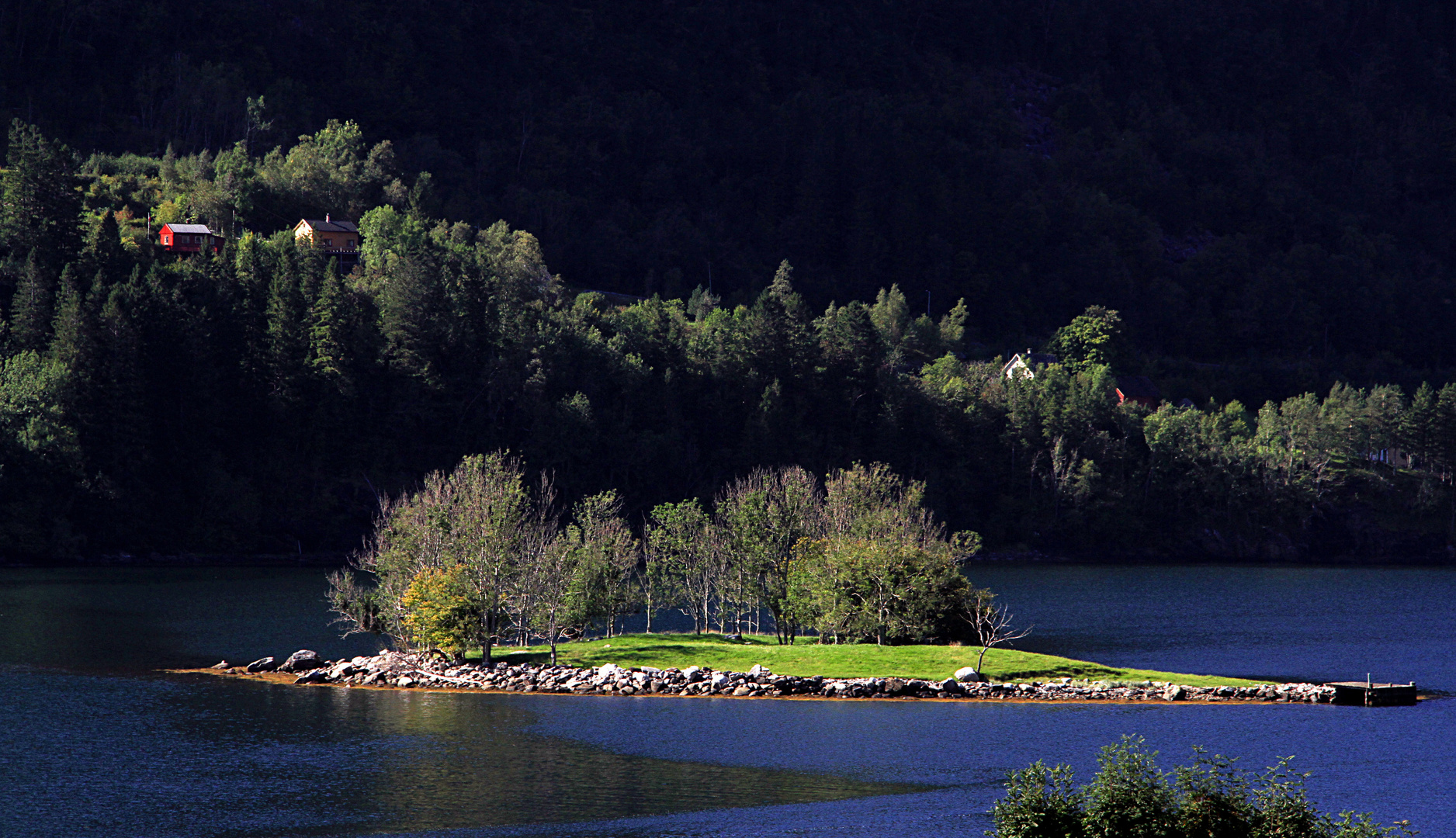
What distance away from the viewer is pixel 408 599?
7719 centimetres

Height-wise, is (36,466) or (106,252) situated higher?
(106,252)

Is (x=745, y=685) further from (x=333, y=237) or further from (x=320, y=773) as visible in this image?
(x=333, y=237)

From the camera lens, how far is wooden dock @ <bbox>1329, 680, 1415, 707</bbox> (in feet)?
239

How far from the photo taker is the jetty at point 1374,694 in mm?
72938

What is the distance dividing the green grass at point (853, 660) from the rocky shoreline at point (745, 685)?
1135 mm

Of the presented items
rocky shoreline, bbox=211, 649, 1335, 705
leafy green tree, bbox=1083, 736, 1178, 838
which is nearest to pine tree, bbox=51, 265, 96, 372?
rocky shoreline, bbox=211, 649, 1335, 705

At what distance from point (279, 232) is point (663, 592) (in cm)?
10259

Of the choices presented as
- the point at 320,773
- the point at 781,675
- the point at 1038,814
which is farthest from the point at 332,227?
the point at 1038,814

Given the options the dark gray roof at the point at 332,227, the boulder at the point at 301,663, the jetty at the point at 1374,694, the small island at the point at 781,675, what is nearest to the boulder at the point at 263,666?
the small island at the point at 781,675

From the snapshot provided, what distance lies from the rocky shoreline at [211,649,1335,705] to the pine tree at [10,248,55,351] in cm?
7985

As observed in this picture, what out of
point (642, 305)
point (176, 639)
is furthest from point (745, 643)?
point (642, 305)

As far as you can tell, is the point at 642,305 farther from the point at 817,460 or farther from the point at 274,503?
the point at 274,503

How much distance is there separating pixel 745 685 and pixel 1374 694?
30.2 m

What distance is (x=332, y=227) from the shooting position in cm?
18638
